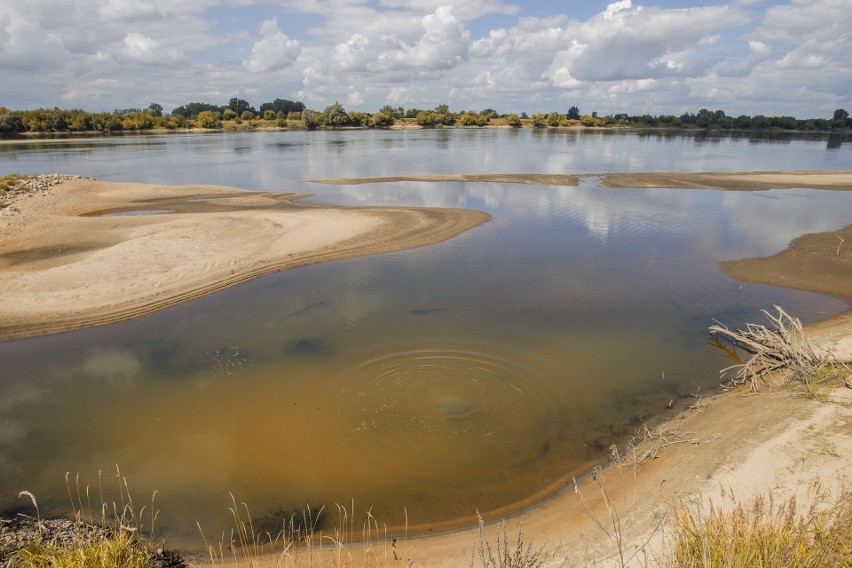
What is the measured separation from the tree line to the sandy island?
9689cm

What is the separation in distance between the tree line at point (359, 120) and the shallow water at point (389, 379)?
116 m

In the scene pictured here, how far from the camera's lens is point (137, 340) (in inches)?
488

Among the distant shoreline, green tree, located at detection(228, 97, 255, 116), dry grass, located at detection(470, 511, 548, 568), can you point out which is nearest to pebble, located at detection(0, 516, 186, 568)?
dry grass, located at detection(470, 511, 548, 568)

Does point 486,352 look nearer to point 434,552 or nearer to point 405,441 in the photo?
Result: point 405,441

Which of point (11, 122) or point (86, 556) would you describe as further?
point (11, 122)

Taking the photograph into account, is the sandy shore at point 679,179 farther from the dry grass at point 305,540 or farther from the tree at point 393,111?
the tree at point 393,111

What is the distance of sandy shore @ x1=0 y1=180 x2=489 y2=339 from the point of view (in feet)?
46.9

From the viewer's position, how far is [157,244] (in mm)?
18844

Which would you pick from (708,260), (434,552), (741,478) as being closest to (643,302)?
(708,260)

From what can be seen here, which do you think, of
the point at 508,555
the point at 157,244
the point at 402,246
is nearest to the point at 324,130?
the point at 157,244

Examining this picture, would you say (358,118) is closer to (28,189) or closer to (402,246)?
(28,189)

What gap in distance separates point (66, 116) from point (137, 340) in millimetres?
126013

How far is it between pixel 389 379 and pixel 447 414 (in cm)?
174

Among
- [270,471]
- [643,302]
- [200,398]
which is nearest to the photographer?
[270,471]
